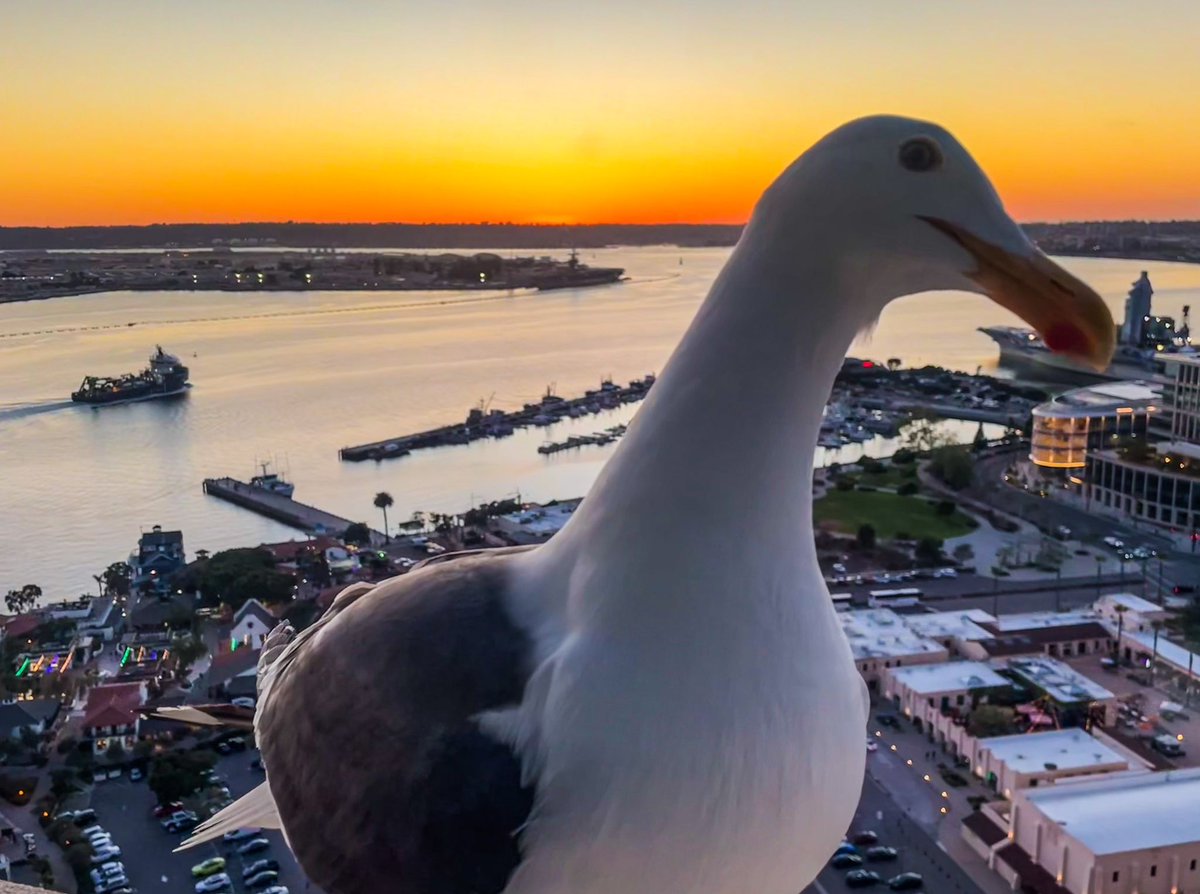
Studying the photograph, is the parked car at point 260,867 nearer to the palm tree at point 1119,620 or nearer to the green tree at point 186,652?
the green tree at point 186,652

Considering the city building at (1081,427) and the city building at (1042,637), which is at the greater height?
the city building at (1081,427)

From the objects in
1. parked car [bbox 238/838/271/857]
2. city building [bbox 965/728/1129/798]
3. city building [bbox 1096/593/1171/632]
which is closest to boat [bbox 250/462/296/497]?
parked car [bbox 238/838/271/857]

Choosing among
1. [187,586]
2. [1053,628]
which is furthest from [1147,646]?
[187,586]

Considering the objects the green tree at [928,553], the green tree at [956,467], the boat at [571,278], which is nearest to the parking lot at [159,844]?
the green tree at [928,553]

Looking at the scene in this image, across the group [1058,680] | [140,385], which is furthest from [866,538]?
[140,385]

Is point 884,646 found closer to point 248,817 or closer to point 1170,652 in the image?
point 1170,652

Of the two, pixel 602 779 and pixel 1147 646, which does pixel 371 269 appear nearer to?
pixel 1147 646
